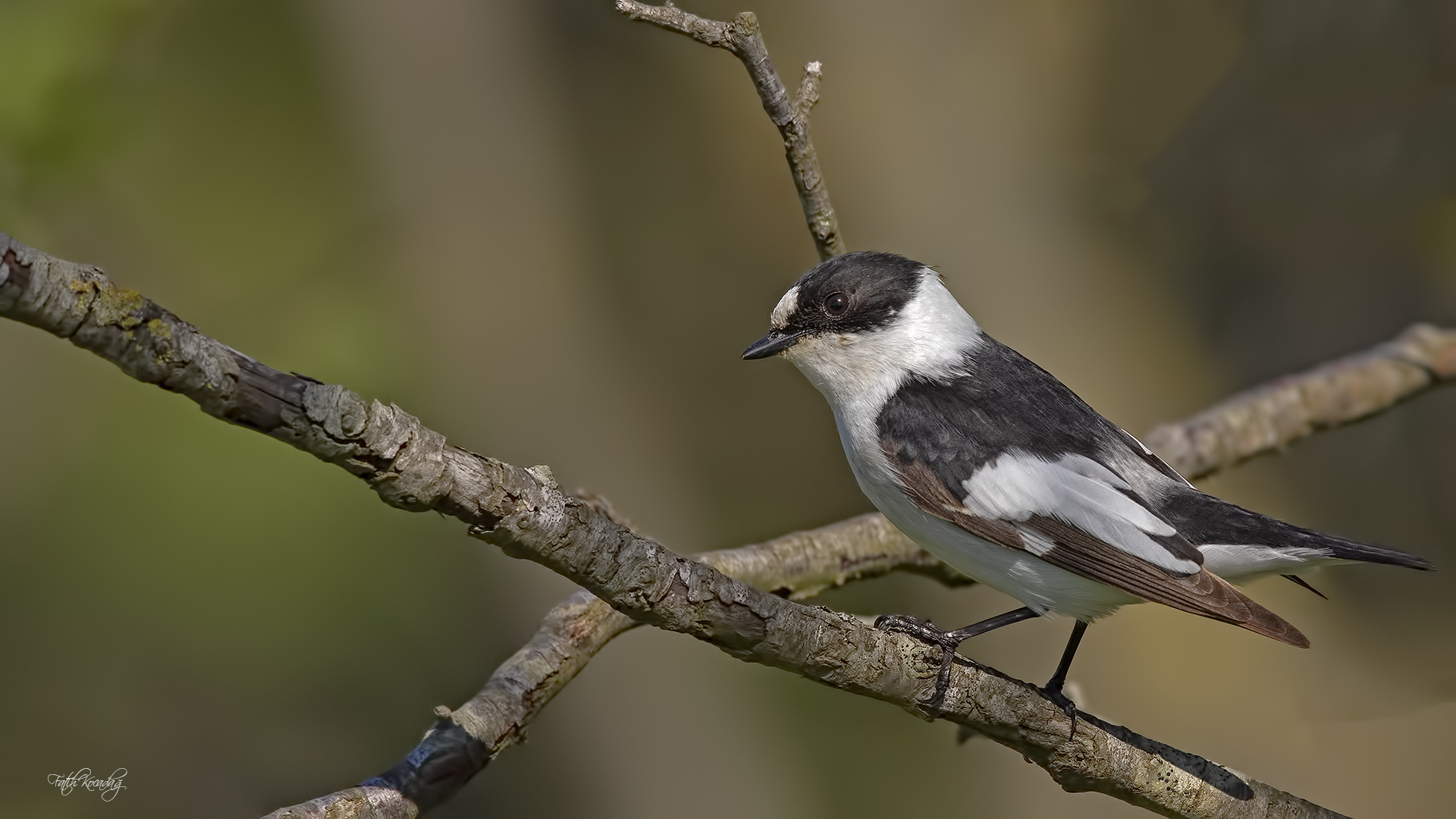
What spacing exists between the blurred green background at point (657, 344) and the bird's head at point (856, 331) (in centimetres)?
242

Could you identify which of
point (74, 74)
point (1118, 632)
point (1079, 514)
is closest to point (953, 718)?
point (1079, 514)

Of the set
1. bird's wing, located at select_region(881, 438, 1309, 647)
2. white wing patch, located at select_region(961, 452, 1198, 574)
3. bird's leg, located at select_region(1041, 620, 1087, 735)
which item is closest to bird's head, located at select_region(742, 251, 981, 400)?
bird's wing, located at select_region(881, 438, 1309, 647)

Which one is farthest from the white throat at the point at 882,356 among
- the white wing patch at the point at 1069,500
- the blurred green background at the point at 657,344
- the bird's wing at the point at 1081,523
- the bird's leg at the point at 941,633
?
the blurred green background at the point at 657,344

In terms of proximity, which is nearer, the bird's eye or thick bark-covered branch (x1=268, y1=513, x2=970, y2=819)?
thick bark-covered branch (x1=268, y1=513, x2=970, y2=819)

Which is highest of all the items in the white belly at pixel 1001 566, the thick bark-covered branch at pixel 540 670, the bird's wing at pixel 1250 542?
the bird's wing at pixel 1250 542

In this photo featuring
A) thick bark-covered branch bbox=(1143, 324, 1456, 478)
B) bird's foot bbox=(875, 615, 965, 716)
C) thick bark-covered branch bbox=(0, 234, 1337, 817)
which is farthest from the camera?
A: thick bark-covered branch bbox=(1143, 324, 1456, 478)

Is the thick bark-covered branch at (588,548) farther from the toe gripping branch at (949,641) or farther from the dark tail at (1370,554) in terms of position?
the dark tail at (1370,554)

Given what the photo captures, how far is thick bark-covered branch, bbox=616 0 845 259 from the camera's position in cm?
281

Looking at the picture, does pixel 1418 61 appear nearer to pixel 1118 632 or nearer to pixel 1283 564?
pixel 1118 632

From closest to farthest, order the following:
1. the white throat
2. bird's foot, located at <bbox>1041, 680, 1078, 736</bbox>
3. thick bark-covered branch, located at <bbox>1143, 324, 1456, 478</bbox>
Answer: bird's foot, located at <bbox>1041, 680, 1078, 736</bbox> → the white throat → thick bark-covered branch, located at <bbox>1143, 324, 1456, 478</bbox>

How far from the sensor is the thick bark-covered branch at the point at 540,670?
8.65ft

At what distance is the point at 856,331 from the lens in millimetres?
3834

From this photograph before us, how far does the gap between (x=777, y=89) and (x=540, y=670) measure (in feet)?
5.59

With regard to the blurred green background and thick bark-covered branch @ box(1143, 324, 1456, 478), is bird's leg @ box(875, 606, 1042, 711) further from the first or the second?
the blurred green background
